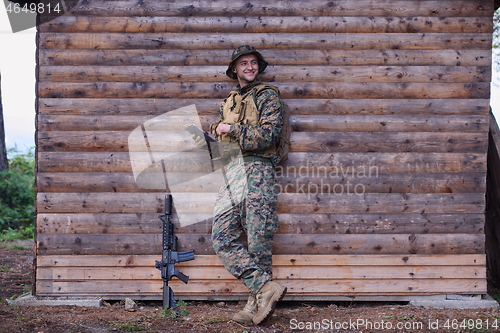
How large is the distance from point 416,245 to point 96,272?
3.49m

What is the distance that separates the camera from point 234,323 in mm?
3881

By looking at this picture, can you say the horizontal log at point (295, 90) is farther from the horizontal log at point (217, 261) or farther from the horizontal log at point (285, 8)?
the horizontal log at point (217, 261)

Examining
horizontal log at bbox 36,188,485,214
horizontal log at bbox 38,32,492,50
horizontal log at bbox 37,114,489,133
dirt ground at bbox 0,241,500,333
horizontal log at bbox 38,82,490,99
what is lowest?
dirt ground at bbox 0,241,500,333

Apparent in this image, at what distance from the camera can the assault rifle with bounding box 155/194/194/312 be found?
4184 mm

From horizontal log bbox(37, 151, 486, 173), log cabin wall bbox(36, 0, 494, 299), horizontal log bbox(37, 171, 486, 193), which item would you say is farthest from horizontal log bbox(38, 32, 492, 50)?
horizontal log bbox(37, 171, 486, 193)

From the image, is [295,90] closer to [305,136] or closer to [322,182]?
[305,136]

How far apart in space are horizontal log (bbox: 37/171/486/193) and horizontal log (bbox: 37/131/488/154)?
263 millimetres

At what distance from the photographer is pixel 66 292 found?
176 inches

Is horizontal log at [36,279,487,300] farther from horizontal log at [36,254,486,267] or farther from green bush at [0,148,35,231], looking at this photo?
green bush at [0,148,35,231]

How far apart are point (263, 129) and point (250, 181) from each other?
531 mm

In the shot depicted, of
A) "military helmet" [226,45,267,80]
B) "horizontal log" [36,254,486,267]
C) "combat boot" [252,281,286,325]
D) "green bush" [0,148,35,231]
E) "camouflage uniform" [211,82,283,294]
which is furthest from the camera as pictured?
"green bush" [0,148,35,231]

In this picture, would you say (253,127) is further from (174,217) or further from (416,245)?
(416,245)

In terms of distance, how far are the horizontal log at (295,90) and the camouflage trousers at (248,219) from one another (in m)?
0.93

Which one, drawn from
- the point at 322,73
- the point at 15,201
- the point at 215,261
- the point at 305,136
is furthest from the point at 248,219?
the point at 15,201
